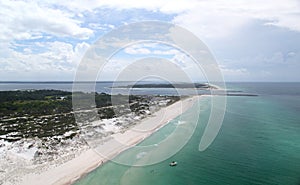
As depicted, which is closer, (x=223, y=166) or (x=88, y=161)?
(x=223, y=166)

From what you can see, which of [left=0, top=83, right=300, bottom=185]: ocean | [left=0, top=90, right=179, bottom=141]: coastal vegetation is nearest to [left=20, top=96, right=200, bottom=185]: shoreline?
[left=0, top=83, right=300, bottom=185]: ocean

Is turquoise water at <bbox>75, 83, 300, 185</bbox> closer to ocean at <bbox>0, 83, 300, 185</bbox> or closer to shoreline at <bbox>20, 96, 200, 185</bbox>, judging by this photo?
ocean at <bbox>0, 83, 300, 185</bbox>

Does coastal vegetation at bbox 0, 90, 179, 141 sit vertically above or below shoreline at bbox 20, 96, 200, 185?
above

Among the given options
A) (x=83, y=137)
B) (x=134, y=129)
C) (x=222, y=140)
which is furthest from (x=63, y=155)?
(x=222, y=140)

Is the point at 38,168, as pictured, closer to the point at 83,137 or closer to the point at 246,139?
the point at 83,137

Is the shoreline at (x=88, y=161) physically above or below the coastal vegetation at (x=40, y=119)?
below

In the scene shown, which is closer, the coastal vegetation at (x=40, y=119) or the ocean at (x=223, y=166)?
the ocean at (x=223, y=166)

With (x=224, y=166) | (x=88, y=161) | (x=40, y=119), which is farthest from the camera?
(x=40, y=119)

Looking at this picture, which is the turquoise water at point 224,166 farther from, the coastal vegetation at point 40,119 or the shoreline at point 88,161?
the coastal vegetation at point 40,119

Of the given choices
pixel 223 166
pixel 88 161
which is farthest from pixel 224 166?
pixel 88 161

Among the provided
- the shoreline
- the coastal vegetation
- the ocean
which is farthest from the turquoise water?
the coastal vegetation

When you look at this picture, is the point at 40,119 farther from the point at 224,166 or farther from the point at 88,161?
the point at 224,166

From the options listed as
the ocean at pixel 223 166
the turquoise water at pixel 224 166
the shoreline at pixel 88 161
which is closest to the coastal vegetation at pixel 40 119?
the shoreline at pixel 88 161

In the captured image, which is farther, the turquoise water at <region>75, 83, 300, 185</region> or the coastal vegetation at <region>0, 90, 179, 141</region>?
the coastal vegetation at <region>0, 90, 179, 141</region>
